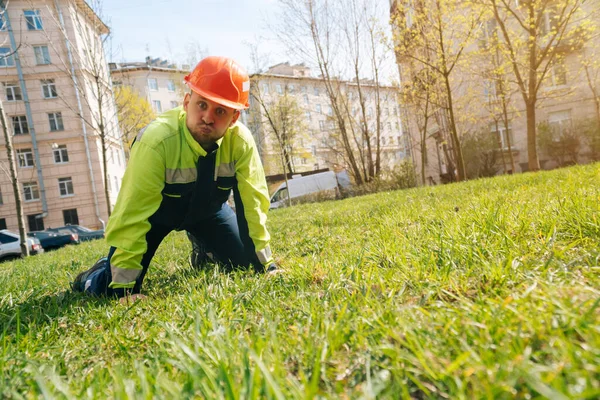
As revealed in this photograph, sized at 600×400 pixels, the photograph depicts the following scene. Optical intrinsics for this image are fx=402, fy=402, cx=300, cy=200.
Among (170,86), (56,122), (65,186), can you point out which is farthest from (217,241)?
(170,86)

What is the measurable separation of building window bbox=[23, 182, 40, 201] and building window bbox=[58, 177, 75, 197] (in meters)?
1.70

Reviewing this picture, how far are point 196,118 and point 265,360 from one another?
223cm

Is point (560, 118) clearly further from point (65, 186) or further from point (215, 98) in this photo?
point (65, 186)

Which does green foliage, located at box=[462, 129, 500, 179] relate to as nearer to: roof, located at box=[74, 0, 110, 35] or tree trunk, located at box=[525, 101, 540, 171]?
tree trunk, located at box=[525, 101, 540, 171]

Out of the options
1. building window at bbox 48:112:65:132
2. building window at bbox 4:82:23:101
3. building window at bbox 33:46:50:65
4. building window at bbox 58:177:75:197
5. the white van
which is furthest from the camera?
building window at bbox 48:112:65:132

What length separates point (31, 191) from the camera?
33.8 m

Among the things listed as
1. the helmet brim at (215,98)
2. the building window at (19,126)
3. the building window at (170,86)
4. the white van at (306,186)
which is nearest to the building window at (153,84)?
the building window at (170,86)

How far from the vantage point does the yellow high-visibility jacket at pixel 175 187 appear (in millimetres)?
2947

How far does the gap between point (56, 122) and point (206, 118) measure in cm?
3872

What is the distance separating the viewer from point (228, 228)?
12.9 feet

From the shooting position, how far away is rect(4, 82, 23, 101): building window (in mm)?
34438

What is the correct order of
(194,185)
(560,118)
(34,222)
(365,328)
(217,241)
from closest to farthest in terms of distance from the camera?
1. (365,328)
2. (194,185)
3. (217,241)
4. (560,118)
5. (34,222)

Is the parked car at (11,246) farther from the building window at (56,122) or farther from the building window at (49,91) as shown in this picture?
the building window at (49,91)

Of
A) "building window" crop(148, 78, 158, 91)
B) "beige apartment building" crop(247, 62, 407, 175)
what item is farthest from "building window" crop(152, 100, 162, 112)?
"beige apartment building" crop(247, 62, 407, 175)
